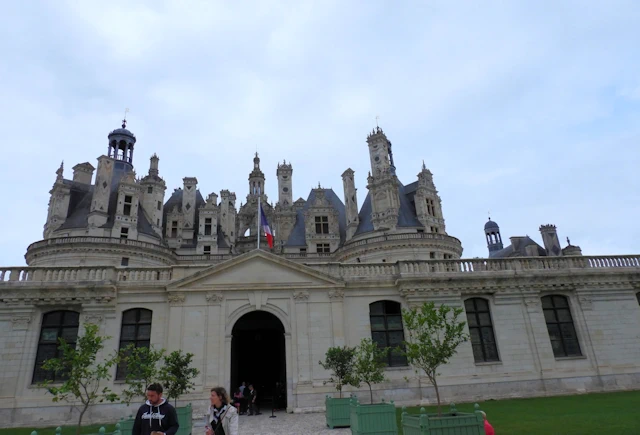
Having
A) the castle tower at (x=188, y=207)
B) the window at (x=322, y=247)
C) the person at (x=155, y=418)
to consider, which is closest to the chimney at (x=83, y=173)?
the castle tower at (x=188, y=207)

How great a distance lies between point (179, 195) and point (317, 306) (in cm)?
3196

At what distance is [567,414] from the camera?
1398 centimetres

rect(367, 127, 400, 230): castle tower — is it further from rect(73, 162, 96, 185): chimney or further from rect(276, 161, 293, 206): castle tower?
rect(73, 162, 96, 185): chimney

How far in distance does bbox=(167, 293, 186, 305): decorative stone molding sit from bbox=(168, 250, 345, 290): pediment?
2.62 ft

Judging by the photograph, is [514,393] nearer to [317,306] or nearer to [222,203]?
[317,306]

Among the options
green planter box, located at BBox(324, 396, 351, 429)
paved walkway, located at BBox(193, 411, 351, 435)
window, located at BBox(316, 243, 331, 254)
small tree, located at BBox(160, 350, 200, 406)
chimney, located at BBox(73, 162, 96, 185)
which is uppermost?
chimney, located at BBox(73, 162, 96, 185)

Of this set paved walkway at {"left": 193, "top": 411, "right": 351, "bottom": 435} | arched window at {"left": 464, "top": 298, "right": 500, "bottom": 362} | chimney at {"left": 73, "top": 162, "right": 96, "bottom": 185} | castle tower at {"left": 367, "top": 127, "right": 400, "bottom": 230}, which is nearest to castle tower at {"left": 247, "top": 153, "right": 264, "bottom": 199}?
castle tower at {"left": 367, "top": 127, "right": 400, "bottom": 230}

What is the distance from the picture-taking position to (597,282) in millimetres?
22469

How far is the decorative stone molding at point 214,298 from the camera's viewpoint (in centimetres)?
2008

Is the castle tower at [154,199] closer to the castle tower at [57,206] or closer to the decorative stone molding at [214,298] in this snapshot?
the castle tower at [57,206]

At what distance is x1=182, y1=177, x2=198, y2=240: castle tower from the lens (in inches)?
1646

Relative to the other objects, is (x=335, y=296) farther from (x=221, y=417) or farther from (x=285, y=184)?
(x=285, y=184)

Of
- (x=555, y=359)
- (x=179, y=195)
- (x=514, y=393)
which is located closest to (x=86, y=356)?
(x=514, y=393)

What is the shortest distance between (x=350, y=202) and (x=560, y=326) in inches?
843
